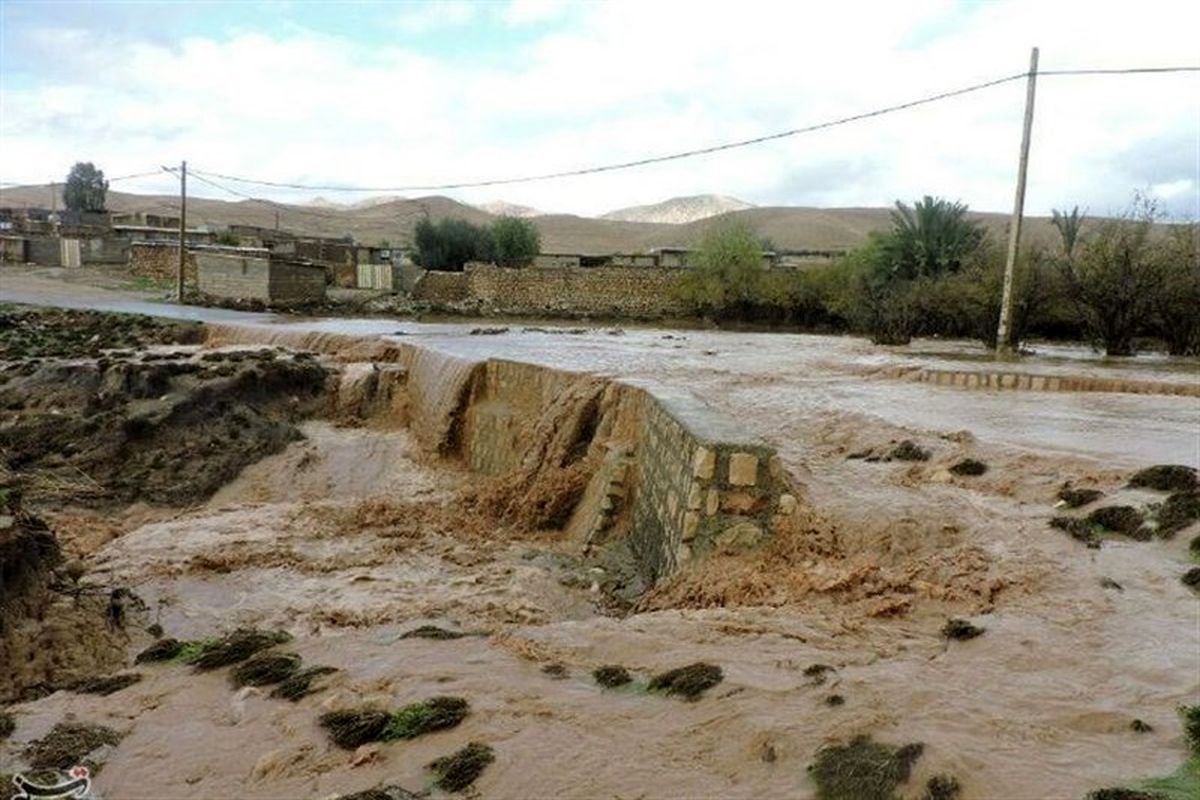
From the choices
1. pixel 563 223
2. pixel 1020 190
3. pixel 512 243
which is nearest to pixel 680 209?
pixel 563 223

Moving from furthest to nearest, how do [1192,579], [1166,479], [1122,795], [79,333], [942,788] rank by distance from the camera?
1. [79,333]
2. [1166,479]
3. [1192,579]
4. [942,788]
5. [1122,795]

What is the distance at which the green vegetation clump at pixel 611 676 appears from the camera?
14.0 ft

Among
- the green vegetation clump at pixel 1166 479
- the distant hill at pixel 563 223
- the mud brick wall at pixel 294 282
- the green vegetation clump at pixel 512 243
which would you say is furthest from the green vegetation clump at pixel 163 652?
the distant hill at pixel 563 223

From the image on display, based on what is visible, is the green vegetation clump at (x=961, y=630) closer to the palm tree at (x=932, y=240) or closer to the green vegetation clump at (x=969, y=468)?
the green vegetation clump at (x=969, y=468)

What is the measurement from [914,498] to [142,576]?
6.55 meters

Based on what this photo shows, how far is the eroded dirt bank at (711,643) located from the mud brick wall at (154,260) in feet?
100

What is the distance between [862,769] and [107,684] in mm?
3532

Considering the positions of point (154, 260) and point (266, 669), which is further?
point (154, 260)

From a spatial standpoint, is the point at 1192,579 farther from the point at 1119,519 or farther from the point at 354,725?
the point at 354,725

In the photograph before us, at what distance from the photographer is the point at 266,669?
4645mm

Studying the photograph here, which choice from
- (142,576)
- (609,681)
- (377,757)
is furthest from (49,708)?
(142,576)

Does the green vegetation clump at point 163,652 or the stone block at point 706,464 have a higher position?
the stone block at point 706,464

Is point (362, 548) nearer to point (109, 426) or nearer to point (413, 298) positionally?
point (109, 426)

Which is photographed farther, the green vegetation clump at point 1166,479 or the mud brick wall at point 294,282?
the mud brick wall at point 294,282
